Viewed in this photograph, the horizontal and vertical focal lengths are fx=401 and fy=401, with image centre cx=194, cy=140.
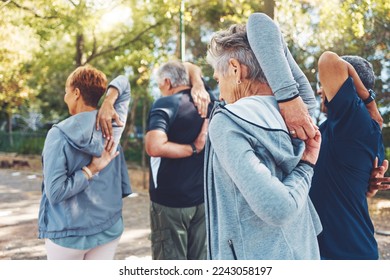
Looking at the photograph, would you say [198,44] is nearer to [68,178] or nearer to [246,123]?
[68,178]

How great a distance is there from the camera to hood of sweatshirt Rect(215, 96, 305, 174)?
1.06m

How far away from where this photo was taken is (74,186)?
1.83m

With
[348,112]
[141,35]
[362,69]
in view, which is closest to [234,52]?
[348,112]

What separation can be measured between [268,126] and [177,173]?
4.75 ft

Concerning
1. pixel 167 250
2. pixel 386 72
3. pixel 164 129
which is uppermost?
pixel 386 72

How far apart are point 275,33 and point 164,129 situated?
1.31m

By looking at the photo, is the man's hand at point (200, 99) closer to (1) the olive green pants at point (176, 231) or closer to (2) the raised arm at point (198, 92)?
(2) the raised arm at point (198, 92)

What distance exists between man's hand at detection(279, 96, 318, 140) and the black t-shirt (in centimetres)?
133

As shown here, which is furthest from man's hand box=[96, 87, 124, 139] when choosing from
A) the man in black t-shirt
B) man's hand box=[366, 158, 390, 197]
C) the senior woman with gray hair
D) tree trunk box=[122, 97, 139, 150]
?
tree trunk box=[122, 97, 139, 150]

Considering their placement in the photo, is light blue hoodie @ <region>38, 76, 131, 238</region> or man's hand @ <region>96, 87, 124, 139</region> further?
man's hand @ <region>96, 87, 124, 139</region>

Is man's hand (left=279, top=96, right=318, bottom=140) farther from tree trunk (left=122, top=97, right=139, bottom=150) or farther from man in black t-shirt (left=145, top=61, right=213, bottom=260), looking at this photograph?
tree trunk (left=122, top=97, right=139, bottom=150)

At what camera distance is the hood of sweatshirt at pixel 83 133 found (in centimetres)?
184

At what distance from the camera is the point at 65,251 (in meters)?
1.89
